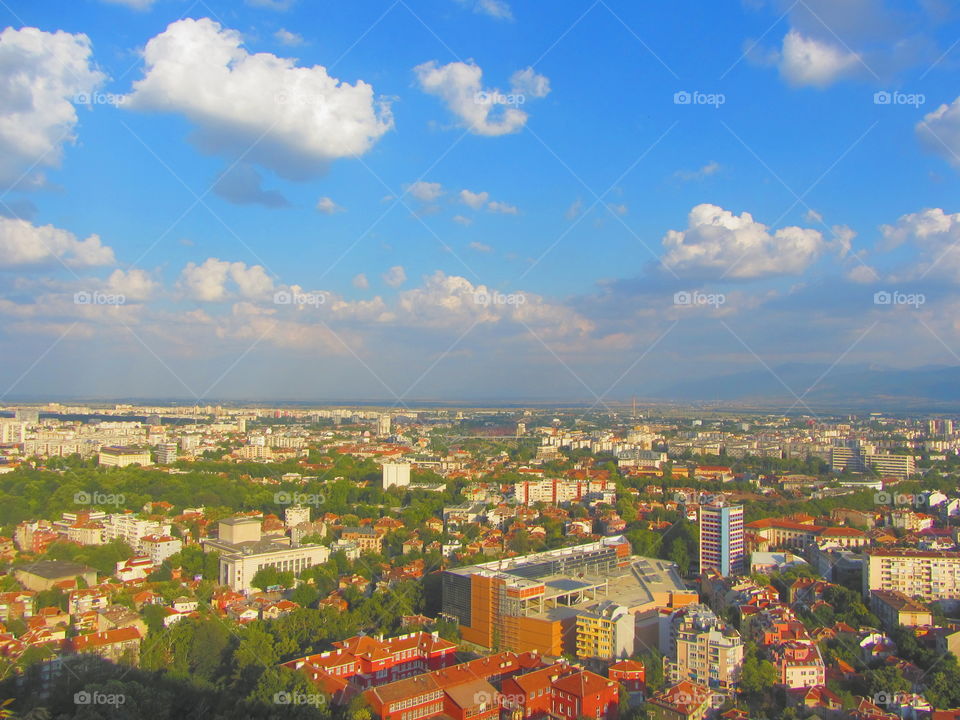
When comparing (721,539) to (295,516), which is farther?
(295,516)

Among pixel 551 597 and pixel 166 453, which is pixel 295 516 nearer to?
pixel 551 597

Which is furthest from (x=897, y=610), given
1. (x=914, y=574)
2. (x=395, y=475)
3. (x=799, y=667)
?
(x=395, y=475)

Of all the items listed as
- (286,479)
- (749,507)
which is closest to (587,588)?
(749,507)

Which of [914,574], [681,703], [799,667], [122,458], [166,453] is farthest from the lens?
[166,453]

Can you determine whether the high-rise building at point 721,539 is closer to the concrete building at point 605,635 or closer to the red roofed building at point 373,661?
the concrete building at point 605,635

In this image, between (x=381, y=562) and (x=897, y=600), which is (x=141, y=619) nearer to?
(x=381, y=562)

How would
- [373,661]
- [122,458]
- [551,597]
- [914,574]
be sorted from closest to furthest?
[373,661]
[551,597]
[914,574]
[122,458]

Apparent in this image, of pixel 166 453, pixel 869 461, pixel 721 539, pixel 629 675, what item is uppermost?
pixel 166 453

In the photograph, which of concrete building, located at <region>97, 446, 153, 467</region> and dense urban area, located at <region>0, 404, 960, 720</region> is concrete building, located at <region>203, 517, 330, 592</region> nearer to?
dense urban area, located at <region>0, 404, 960, 720</region>

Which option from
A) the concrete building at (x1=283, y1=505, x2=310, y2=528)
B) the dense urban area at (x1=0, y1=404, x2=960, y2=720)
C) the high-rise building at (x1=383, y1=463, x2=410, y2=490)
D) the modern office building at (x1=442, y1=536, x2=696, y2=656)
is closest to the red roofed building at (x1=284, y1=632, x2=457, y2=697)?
the dense urban area at (x1=0, y1=404, x2=960, y2=720)
